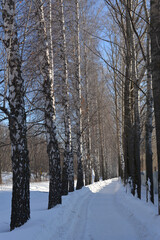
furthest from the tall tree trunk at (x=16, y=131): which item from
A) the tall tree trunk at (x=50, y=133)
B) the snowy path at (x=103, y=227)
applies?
the tall tree trunk at (x=50, y=133)

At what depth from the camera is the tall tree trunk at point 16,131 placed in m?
5.08

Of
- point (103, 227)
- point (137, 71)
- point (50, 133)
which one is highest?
point (137, 71)

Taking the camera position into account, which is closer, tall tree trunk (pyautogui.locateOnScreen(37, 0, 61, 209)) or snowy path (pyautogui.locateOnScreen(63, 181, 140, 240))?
snowy path (pyautogui.locateOnScreen(63, 181, 140, 240))

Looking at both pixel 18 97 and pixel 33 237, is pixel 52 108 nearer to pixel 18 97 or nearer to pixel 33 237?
pixel 18 97

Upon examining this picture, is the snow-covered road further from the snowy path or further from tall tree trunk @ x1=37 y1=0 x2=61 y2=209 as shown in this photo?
tall tree trunk @ x1=37 y1=0 x2=61 y2=209

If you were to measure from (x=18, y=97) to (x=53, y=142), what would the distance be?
3.07m

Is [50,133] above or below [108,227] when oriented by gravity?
above

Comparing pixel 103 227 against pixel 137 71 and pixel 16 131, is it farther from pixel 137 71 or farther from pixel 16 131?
pixel 137 71

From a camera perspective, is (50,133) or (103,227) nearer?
(103,227)

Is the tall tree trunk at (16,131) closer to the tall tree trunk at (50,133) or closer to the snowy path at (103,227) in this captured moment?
the snowy path at (103,227)

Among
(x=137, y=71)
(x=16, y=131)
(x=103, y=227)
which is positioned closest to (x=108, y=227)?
(x=103, y=227)

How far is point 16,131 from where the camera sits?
5.18m

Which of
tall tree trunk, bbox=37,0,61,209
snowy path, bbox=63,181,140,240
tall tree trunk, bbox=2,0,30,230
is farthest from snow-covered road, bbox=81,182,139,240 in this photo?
tall tree trunk, bbox=2,0,30,230

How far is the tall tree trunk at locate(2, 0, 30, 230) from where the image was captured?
5078 millimetres
